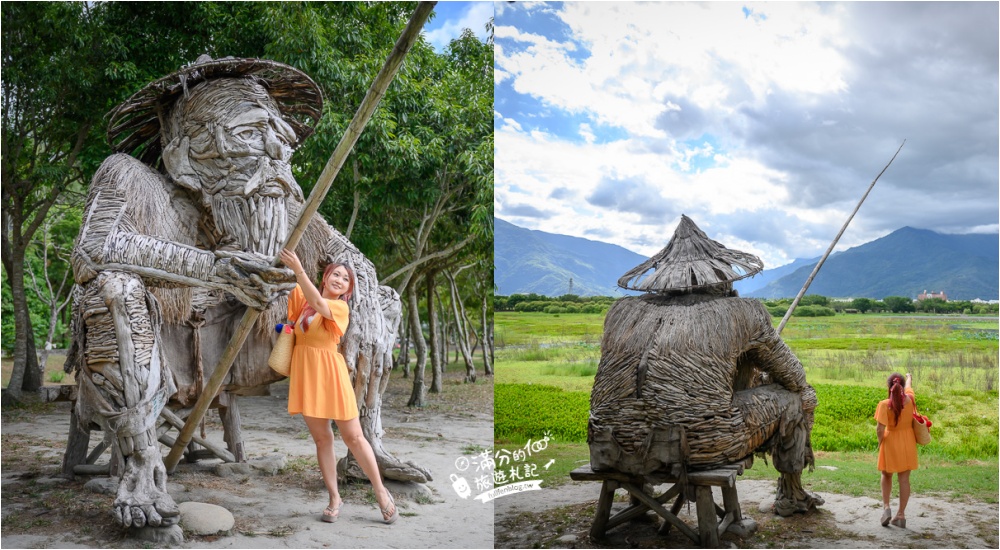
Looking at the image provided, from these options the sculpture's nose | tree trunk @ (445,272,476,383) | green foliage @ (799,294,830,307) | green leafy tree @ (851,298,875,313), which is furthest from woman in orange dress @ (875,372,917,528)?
tree trunk @ (445,272,476,383)

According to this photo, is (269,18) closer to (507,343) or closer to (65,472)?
(507,343)

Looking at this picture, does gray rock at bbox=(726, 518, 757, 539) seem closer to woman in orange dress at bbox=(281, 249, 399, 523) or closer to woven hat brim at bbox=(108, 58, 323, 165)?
woman in orange dress at bbox=(281, 249, 399, 523)

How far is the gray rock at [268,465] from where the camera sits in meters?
4.57

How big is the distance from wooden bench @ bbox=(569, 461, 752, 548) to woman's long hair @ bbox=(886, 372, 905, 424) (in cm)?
105

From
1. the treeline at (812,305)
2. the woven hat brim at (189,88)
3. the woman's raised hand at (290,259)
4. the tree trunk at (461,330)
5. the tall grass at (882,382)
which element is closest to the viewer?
the woman's raised hand at (290,259)

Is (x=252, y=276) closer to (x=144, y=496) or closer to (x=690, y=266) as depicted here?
(x=144, y=496)

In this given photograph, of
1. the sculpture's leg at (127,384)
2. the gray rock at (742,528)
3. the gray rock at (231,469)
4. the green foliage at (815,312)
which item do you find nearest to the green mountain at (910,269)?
the green foliage at (815,312)

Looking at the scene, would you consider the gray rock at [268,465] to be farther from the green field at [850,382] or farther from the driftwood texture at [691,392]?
the driftwood texture at [691,392]

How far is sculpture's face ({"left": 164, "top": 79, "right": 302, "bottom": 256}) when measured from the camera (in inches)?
146

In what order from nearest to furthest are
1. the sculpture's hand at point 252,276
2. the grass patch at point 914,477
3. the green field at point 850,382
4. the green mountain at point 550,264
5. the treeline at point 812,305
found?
the sculpture's hand at point 252,276 → the grass patch at point 914,477 → the green field at point 850,382 → the treeline at point 812,305 → the green mountain at point 550,264

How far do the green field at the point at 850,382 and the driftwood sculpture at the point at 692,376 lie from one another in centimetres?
140

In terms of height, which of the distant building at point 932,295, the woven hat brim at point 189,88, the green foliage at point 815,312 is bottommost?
the green foliage at point 815,312

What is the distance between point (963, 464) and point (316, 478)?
4183mm

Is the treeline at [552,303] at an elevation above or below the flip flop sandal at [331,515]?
above
